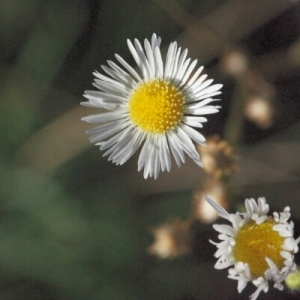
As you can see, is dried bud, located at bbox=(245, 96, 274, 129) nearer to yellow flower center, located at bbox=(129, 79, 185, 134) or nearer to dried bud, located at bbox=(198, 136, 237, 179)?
dried bud, located at bbox=(198, 136, 237, 179)

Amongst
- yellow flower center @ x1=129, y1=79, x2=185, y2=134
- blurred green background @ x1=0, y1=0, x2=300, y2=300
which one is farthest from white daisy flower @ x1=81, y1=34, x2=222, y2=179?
blurred green background @ x1=0, y1=0, x2=300, y2=300

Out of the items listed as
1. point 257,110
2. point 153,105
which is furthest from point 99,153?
point 257,110

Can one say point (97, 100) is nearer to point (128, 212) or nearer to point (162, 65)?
point (162, 65)

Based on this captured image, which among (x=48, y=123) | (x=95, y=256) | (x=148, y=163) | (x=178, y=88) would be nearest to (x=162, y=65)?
(x=178, y=88)

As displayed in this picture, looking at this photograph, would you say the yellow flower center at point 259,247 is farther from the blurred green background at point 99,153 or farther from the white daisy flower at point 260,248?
the blurred green background at point 99,153

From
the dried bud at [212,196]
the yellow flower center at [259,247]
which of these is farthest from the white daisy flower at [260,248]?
the dried bud at [212,196]

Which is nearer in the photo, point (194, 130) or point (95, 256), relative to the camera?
point (194, 130)

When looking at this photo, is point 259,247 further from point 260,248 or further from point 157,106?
point 157,106
